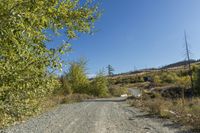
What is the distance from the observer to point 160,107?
1784 cm

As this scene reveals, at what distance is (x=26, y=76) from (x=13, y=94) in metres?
0.52

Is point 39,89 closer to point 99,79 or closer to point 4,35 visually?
point 4,35

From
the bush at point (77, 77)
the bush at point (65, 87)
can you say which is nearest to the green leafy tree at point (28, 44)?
the bush at point (65, 87)

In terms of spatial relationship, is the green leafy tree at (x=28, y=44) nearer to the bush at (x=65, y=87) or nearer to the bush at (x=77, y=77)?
the bush at (x=65, y=87)

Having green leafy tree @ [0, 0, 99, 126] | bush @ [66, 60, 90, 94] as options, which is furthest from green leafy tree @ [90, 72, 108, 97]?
green leafy tree @ [0, 0, 99, 126]

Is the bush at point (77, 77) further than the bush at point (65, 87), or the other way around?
the bush at point (77, 77)

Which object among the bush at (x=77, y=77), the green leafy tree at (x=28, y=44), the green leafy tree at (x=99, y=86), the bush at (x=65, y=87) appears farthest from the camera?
the green leafy tree at (x=99, y=86)

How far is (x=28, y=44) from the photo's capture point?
6871 mm

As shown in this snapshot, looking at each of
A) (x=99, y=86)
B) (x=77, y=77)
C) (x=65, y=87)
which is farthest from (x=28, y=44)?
(x=99, y=86)

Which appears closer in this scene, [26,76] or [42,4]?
[42,4]

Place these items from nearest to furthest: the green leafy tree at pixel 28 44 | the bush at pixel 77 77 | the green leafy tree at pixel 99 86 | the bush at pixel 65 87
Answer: the green leafy tree at pixel 28 44, the bush at pixel 65 87, the bush at pixel 77 77, the green leafy tree at pixel 99 86

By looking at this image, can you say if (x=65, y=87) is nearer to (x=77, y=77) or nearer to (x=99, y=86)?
(x=77, y=77)

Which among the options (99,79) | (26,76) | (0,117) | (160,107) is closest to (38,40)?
(26,76)

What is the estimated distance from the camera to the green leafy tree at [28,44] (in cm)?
573
